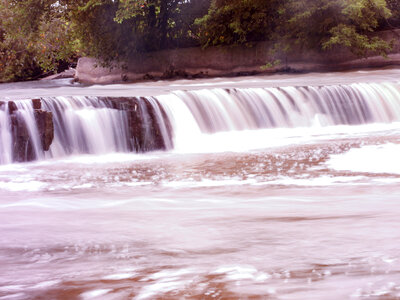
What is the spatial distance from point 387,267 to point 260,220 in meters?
1.41

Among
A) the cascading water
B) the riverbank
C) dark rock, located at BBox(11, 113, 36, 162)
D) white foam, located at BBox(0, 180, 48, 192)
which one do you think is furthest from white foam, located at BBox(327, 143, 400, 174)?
the riverbank

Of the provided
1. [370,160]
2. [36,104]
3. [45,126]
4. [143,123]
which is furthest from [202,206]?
[36,104]

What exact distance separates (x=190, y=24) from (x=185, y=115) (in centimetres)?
1153

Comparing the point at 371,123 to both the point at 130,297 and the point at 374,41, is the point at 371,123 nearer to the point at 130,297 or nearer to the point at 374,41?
the point at 374,41

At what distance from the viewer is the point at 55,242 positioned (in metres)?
3.45

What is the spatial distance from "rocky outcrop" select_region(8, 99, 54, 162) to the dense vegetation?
32.9 ft

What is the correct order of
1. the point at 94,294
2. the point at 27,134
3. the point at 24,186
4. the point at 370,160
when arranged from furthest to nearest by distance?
1. the point at 27,134
2. the point at 370,160
3. the point at 24,186
4. the point at 94,294

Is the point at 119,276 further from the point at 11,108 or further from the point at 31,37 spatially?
the point at 31,37

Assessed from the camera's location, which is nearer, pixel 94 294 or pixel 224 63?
pixel 94 294

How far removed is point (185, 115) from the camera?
1024 cm

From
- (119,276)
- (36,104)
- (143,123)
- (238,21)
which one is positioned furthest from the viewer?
(238,21)

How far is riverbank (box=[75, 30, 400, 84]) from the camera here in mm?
18250

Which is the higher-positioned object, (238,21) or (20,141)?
(238,21)

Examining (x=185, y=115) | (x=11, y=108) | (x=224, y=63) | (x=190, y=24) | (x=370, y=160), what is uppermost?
(x=190, y=24)
